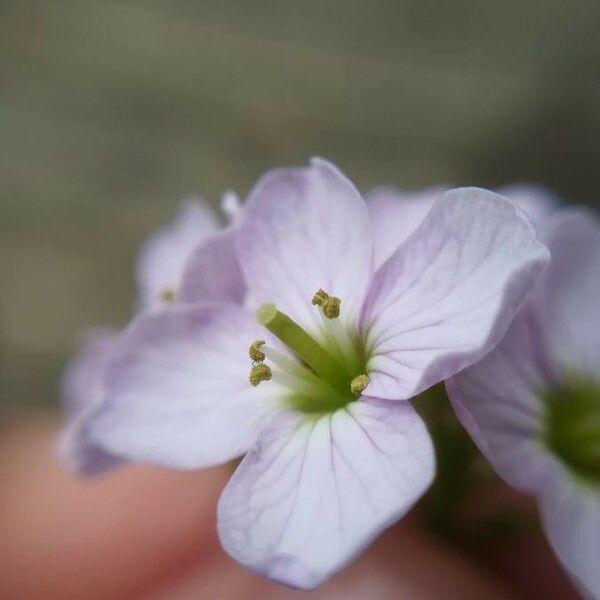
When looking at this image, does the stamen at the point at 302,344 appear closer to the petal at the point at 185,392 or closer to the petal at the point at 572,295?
the petal at the point at 185,392

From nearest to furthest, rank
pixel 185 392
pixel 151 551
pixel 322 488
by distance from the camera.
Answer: pixel 322 488, pixel 185 392, pixel 151 551

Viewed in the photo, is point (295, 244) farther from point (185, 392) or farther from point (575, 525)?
point (575, 525)

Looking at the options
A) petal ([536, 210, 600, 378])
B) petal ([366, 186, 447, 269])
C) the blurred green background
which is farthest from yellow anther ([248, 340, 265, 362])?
the blurred green background

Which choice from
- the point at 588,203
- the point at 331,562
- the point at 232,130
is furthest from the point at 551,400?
the point at 232,130

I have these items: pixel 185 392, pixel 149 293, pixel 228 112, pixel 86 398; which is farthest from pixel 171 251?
pixel 228 112

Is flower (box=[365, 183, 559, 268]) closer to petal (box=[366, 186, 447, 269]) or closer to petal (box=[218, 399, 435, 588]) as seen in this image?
petal (box=[366, 186, 447, 269])
